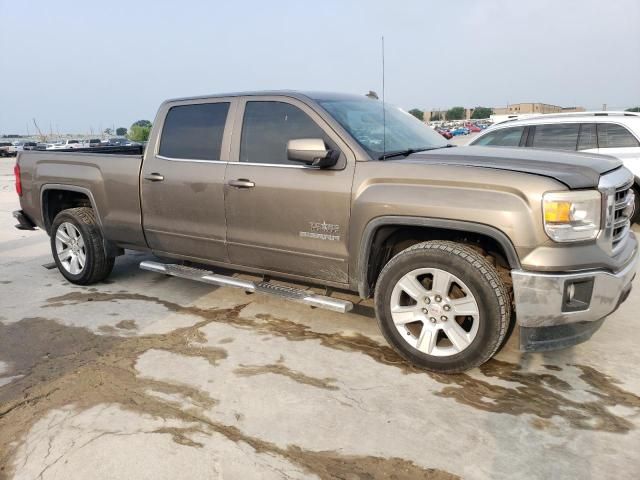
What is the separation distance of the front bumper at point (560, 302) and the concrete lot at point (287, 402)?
0.32 m

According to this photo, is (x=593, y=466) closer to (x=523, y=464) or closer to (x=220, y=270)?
(x=523, y=464)

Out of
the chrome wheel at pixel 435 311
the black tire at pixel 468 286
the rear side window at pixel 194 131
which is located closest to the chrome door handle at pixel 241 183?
the rear side window at pixel 194 131

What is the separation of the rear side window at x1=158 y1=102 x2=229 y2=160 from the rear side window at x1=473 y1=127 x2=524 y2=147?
4839 mm

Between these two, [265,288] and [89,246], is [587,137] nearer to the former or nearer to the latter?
[265,288]

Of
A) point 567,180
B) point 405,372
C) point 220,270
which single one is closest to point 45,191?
point 220,270

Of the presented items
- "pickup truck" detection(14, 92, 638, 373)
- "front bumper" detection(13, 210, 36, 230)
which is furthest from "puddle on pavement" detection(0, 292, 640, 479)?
"front bumper" detection(13, 210, 36, 230)

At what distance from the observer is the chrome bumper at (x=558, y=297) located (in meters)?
2.97

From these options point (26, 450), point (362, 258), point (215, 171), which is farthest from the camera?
point (215, 171)

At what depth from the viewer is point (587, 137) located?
7.51 m

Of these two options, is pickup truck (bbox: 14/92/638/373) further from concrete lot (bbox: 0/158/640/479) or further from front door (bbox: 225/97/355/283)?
concrete lot (bbox: 0/158/640/479)

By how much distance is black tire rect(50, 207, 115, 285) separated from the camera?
5203 mm

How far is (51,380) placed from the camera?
3.38m

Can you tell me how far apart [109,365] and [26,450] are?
0.94 m

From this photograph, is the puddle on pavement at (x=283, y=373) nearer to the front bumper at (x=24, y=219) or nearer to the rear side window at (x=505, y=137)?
the front bumper at (x=24, y=219)
